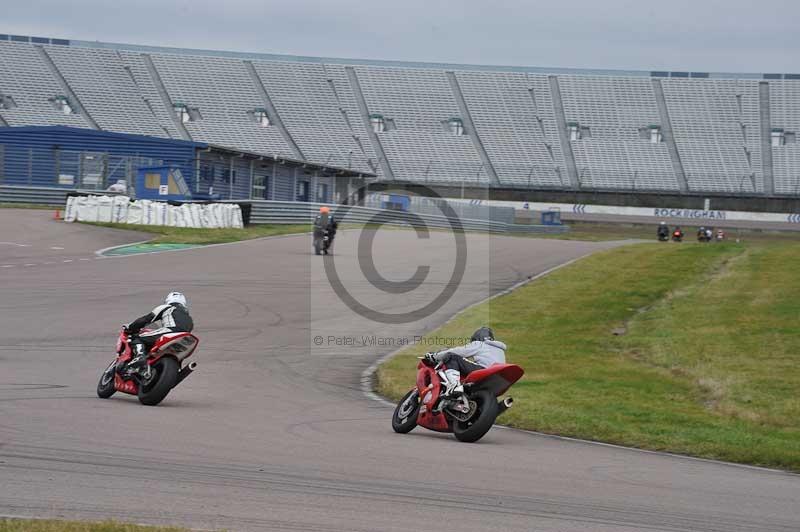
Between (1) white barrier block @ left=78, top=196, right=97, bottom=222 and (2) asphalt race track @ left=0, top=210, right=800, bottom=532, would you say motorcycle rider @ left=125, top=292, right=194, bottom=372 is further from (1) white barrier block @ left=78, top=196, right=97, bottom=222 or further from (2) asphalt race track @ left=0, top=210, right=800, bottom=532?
(1) white barrier block @ left=78, top=196, right=97, bottom=222

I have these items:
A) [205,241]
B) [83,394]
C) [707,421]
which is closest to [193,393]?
[83,394]

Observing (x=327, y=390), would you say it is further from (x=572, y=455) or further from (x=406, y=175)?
(x=406, y=175)

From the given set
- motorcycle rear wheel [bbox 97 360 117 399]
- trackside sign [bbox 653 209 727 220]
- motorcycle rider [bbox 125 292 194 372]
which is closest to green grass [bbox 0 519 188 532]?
motorcycle rider [bbox 125 292 194 372]

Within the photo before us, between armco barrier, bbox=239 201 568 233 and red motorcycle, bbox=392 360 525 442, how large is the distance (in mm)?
31937

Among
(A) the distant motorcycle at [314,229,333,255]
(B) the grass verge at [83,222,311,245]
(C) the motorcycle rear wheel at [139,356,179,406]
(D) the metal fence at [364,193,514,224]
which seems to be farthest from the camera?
(D) the metal fence at [364,193,514,224]

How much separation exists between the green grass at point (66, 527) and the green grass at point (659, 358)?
6273 millimetres

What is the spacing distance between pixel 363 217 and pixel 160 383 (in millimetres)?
39692

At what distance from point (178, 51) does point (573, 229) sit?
30.5m

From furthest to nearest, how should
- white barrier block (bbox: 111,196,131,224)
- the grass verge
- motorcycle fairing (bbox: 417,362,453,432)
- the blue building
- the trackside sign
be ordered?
the trackside sign, the blue building, white barrier block (bbox: 111,196,131,224), the grass verge, motorcycle fairing (bbox: 417,362,453,432)

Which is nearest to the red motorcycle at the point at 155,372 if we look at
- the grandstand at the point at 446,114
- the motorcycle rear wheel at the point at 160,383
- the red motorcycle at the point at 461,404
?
the motorcycle rear wheel at the point at 160,383

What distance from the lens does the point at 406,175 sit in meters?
71.1

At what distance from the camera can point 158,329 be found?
457 inches

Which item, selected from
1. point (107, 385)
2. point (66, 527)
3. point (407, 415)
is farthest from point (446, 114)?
point (66, 527)

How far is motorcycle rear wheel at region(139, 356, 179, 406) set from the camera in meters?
11.2
